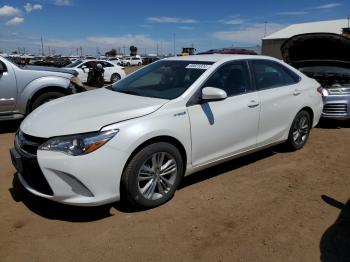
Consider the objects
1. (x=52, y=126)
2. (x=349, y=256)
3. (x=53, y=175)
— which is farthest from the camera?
(x=52, y=126)

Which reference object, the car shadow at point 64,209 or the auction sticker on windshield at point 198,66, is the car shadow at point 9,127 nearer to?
the car shadow at point 64,209

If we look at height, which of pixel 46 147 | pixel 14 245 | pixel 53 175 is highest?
pixel 46 147

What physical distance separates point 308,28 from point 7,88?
51960 mm

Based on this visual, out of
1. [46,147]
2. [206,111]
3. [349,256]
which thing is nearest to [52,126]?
[46,147]

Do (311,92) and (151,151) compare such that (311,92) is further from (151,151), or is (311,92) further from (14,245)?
(14,245)

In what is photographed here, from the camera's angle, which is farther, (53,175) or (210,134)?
(210,134)

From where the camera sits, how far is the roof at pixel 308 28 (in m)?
48.8

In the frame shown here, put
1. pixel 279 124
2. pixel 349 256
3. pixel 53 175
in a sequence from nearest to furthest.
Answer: pixel 349 256 < pixel 53 175 < pixel 279 124

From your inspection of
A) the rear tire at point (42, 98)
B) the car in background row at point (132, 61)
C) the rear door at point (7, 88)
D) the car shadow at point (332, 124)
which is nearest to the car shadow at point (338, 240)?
the car shadow at point (332, 124)

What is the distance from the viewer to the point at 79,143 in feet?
11.3

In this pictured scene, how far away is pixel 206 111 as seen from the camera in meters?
4.27

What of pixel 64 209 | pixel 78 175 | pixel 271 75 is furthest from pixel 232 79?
pixel 64 209

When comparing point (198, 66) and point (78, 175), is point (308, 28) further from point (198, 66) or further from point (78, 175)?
point (78, 175)

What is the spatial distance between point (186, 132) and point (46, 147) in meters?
1.42
